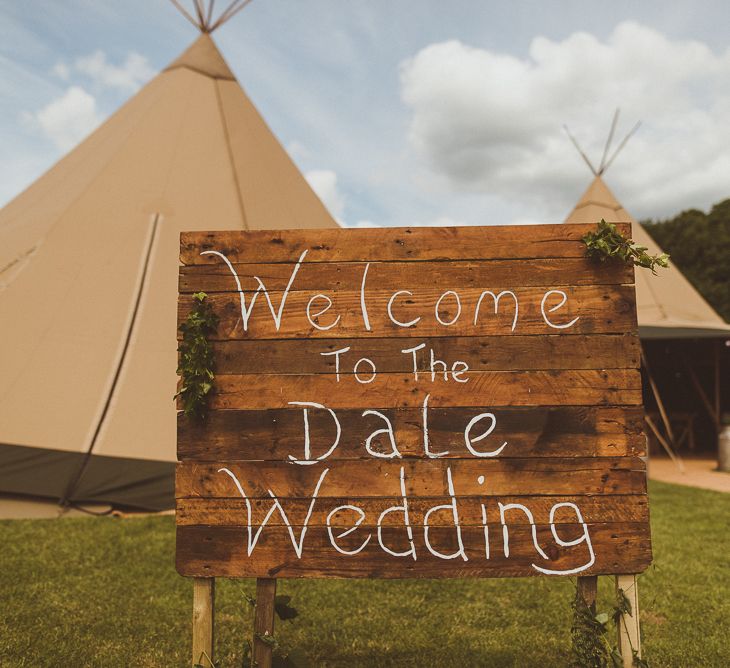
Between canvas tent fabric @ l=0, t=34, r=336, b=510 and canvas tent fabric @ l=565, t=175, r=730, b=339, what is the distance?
17.7ft

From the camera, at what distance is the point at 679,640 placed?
9.31ft

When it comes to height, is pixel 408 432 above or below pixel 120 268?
below

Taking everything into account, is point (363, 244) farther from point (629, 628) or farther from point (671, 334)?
point (671, 334)

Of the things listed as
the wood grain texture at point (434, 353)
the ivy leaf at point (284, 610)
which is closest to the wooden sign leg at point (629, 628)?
the wood grain texture at point (434, 353)

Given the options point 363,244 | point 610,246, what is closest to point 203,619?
point 363,244

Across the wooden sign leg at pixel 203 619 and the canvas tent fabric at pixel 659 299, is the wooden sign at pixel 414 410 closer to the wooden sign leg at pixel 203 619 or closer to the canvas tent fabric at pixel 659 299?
the wooden sign leg at pixel 203 619

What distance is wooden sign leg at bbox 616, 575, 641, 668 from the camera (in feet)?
6.55

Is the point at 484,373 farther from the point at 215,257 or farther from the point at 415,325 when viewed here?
the point at 215,257

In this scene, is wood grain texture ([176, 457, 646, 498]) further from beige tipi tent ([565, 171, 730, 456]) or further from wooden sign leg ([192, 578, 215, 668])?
beige tipi tent ([565, 171, 730, 456])

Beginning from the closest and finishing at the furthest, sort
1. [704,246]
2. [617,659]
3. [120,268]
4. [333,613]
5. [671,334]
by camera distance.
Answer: [617,659], [333,613], [120,268], [671,334], [704,246]

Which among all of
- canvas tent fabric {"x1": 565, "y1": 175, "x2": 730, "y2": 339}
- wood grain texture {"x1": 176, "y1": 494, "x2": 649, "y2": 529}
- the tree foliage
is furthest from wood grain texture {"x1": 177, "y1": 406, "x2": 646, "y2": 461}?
the tree foliage

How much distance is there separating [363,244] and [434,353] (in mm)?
454

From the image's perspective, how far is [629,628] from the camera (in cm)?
200

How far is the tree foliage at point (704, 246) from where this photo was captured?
21.4 metres
